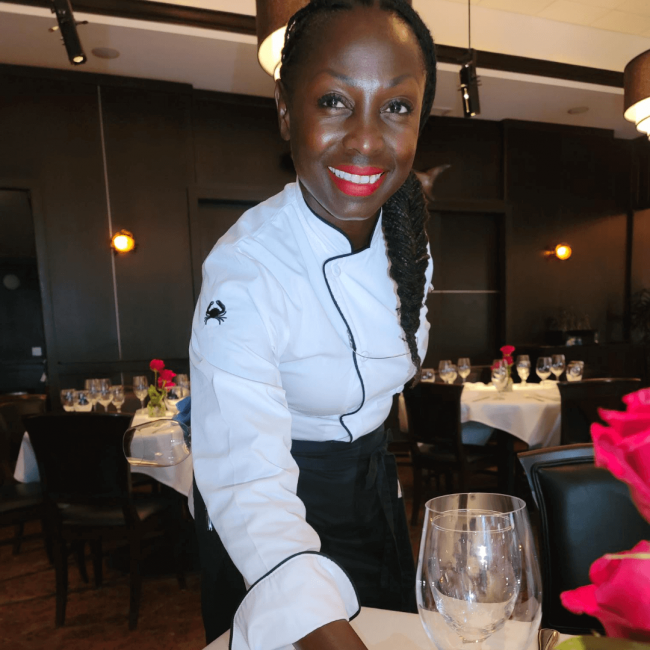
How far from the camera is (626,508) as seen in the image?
40.9 inches

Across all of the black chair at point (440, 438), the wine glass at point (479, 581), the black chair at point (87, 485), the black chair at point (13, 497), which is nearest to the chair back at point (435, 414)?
the black chair at point (440, 438)

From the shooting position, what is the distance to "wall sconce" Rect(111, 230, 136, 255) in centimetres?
442

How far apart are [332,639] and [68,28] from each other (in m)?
3.06

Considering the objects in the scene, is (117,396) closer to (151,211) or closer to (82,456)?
(82,456)

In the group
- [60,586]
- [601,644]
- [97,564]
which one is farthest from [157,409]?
[601,644]

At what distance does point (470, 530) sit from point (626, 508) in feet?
2.55

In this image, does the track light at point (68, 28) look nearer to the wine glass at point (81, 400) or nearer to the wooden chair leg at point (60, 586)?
the wine glass at point (81, 400)

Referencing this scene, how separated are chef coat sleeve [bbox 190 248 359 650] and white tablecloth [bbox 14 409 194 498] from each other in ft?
5.32

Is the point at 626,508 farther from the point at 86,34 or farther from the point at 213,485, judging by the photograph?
the point at 86,34

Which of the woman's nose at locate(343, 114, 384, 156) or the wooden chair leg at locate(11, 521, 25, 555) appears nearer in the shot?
the woman's nose at locate(343, 114, 384, 156)

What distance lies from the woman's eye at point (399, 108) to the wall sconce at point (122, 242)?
13.5ft

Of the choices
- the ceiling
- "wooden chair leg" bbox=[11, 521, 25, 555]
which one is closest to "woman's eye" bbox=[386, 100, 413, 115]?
"wooden chair leg" bbox=[11, 521, 25, 555]

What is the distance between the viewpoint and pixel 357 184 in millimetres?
761

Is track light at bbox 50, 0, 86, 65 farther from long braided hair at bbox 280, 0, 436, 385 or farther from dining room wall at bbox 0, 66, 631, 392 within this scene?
long braided hair at bbox 280, 0, 436, 385
